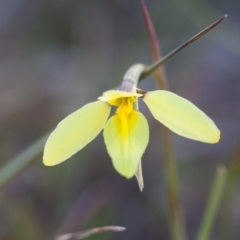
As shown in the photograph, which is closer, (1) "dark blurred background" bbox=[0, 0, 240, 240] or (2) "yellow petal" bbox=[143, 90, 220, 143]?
(2) "yellow petal" bbox=[143, 90, 220, 143]

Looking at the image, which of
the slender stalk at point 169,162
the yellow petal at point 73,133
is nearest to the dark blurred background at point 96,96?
the slender stalk at point 169,162

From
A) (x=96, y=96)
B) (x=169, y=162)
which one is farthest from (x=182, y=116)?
(x=96, y=96)

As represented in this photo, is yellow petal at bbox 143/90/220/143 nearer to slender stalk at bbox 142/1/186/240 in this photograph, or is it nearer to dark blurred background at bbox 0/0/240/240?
slender stalk at bbox 142/1/186/240

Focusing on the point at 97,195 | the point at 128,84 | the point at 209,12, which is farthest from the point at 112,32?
the point at 128,84

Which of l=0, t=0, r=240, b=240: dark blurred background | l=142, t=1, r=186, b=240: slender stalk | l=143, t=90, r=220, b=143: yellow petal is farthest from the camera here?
l=0, t=0, r=240, b=240: dark blurred background

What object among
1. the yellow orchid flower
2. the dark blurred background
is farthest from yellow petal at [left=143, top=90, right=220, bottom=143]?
the dark blurred background

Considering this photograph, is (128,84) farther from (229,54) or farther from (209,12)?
(229,54)
